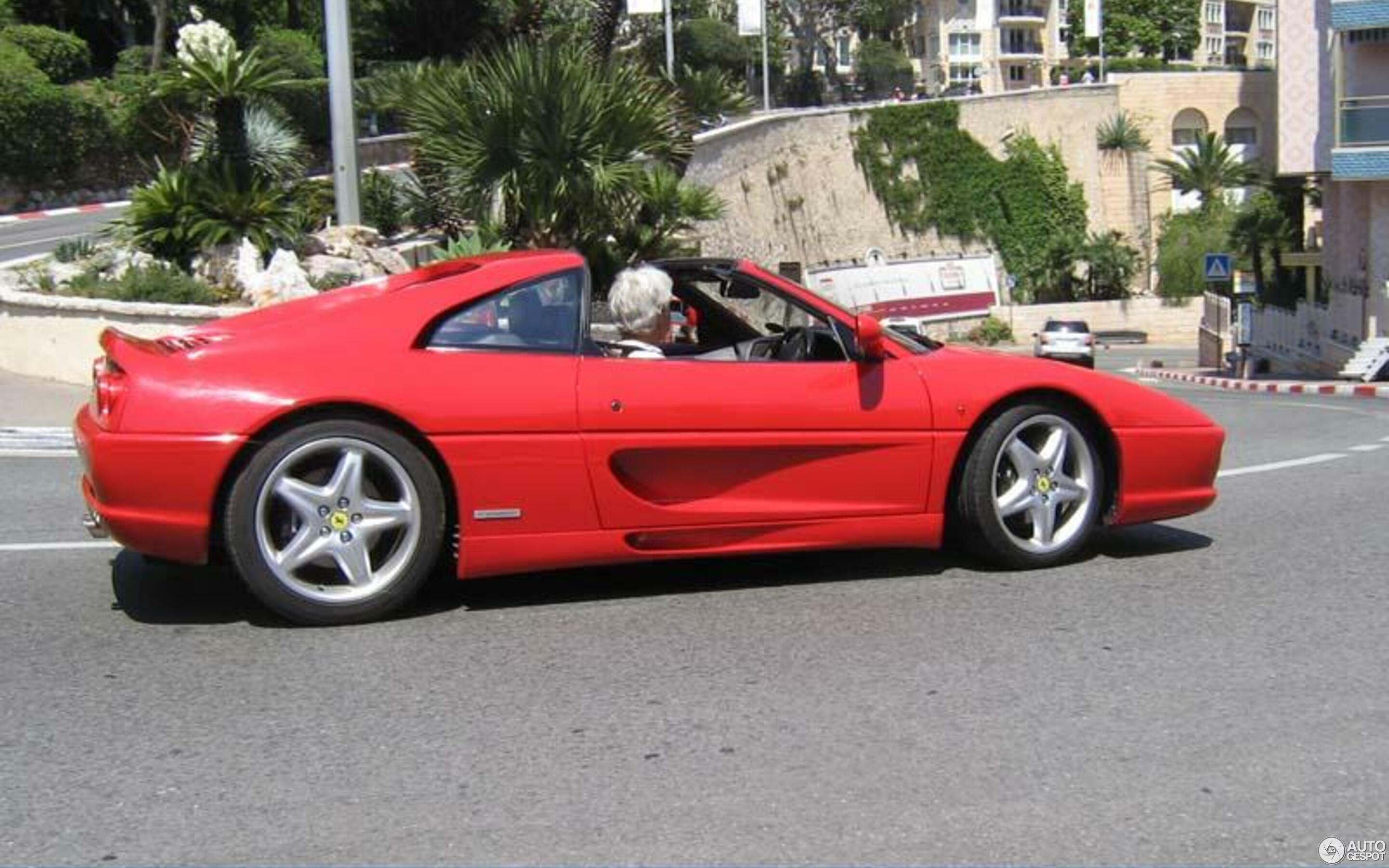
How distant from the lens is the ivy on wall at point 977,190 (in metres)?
56.8

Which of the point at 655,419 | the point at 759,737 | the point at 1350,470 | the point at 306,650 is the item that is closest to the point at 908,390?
the point at 655,419

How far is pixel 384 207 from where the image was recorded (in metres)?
20.2

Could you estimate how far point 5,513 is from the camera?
750 centimetres

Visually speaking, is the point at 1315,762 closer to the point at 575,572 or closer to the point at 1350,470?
the point at 575,572

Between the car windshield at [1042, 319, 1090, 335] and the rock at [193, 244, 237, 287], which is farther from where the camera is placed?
the car windshield at [1042, 319, 1090, 335]

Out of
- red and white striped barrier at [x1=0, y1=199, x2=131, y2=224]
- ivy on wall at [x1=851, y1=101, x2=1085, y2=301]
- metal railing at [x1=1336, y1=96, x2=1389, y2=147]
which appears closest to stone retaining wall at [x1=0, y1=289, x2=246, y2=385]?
red and white striped barrier at [x1=0, y1=199, x2=131, y2=224]

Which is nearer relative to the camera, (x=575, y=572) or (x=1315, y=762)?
(x=1315, y=762)

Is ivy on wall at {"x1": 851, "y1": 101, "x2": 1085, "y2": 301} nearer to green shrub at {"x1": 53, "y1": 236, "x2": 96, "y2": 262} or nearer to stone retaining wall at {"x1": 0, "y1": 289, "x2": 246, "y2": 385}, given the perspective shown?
green shrub at {"x1": 53, "y1": 236, "x2": 96, "y2": 262}

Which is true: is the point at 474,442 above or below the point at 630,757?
above

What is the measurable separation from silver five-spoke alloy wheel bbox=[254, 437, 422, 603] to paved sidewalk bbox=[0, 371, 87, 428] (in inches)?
244

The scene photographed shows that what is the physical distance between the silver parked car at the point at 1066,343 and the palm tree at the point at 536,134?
26.9 meters

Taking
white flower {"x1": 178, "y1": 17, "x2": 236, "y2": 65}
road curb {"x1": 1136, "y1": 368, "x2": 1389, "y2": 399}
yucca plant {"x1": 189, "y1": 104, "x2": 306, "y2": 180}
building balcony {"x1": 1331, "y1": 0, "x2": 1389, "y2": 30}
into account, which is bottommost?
road curb {"x1": 1136, "y1": 368, "x2": 1389, "y2": 399}

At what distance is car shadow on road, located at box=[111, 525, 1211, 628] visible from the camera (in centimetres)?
561

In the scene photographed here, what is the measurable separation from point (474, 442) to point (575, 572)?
1.08 metres
